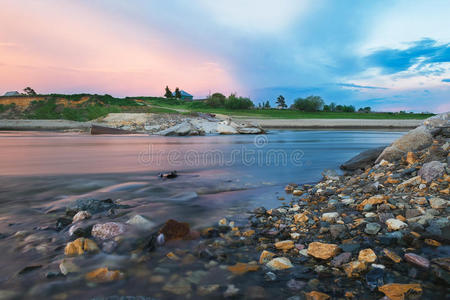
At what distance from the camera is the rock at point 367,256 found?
2.41 m

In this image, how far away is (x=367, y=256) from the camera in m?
2.45

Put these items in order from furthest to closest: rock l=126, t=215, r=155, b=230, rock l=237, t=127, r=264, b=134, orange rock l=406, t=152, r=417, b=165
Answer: rock l=237, t=127, r=264, b=134
orange rock l=406, t=152, r=417, b=165
rock l=126, t=215, r=155, b=230

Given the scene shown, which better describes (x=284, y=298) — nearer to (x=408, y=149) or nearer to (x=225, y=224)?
(x=225, y=224)

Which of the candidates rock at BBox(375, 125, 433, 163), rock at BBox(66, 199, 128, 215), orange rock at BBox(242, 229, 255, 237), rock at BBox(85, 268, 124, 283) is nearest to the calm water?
rock at BBox(66, 199, 128, 215)

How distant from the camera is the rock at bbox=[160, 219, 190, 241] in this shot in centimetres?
320

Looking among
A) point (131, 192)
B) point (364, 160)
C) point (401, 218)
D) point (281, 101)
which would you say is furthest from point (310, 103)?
point (401, 218)

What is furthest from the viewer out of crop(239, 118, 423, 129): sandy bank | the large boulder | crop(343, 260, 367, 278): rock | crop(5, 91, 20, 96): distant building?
crop(5, 91, 20, 96): distant building

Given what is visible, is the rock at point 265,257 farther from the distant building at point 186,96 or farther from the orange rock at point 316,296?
the distant building at point 186,96

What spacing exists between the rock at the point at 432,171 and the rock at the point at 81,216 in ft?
18.0

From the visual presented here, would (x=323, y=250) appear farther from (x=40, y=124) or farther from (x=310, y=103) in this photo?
(x=310, y=103)

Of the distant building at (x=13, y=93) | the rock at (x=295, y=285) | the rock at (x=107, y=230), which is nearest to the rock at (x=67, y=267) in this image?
the rock at (x=107, y=230)

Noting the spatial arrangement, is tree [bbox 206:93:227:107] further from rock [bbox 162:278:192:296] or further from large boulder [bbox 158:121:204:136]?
rock [bbox 162:278:192:296]

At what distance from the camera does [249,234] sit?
327 centimetres

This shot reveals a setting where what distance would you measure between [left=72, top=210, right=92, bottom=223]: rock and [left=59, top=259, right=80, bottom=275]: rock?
1240mm
